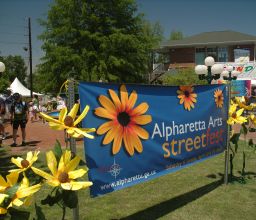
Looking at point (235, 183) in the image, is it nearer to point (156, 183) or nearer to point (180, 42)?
point (156, 183)

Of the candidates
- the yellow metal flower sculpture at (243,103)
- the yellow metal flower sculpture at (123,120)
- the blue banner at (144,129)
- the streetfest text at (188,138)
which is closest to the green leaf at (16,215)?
the blue banner at (144,129)

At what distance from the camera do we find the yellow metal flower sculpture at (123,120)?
371 cm

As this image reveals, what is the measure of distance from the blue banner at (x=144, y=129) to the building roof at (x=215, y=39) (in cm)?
3404

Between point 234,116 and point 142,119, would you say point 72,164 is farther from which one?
point 234,116

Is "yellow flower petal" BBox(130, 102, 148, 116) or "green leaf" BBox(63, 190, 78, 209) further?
"yellow flower petal" BBox(130, 102, 148, 116)

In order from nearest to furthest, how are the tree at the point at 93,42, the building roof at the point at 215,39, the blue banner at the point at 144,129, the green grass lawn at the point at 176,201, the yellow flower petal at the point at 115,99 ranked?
the blue banner at the point at 144,129 → the yellow flower petal at the point at 115,99 → the green grass lawn at the point at 176,201 → the tree at the point at 93,42 → the building roof at the point at 215,39

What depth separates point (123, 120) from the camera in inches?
153

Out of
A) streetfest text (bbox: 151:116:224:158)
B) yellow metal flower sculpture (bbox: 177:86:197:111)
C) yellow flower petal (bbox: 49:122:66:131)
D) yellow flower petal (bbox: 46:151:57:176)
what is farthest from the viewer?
yellow metal flower sculpture (bbox: 177:86:197:111)

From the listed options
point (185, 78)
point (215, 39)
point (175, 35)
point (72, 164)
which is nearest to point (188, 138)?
point (72, 164)

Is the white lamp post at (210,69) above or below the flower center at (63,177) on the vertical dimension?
above

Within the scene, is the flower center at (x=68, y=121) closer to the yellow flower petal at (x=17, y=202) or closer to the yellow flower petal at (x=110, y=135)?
the yellow flower petal at (x=17, y=202)

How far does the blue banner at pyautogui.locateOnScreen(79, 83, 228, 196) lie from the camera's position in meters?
3.63

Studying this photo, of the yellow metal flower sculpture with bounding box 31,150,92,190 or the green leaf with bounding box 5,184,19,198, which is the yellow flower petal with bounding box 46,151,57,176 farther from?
the green leaf with bounding box 5,184,19,198

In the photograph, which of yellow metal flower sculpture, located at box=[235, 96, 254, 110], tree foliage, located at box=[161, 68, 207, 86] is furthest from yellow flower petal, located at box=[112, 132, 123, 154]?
tree foliage, located at box=[161, 68, 207, 86]
